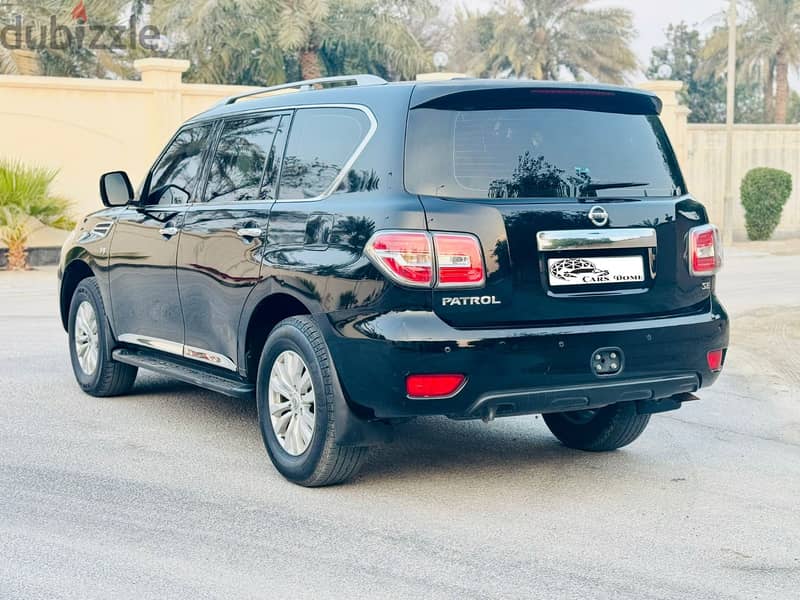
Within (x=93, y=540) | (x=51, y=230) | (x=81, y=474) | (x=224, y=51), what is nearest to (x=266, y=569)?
(x=93, y=540)

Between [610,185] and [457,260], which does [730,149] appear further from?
[457,260]

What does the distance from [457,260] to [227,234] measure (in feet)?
5.36

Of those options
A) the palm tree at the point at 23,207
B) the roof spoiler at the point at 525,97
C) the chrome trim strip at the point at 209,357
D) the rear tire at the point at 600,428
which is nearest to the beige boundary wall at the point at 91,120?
the palm tree at the point at 23,207

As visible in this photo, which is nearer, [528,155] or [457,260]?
[457,260]

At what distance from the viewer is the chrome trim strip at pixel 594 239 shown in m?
5.66

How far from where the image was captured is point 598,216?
18.9 ft

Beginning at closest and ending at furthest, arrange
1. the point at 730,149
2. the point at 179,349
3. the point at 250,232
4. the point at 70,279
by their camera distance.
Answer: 1. the point at 250,232
2. the point at 179,349
3. the point at 70,279
4. the point at 730,149

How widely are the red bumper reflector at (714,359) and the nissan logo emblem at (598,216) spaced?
892 mm

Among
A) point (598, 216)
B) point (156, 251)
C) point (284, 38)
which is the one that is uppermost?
point (284, 38)

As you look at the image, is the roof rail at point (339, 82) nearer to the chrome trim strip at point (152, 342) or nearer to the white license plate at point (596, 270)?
the white license plate at point (596, 270)

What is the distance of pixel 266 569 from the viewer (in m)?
4.84

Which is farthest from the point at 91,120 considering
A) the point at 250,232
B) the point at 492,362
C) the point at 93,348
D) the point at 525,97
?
the point at 492,362

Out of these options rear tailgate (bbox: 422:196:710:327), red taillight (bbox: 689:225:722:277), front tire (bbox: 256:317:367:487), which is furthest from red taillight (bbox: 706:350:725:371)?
front tire (bbox: 256:317:367:487)

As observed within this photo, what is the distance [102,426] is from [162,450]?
785 millimetres
